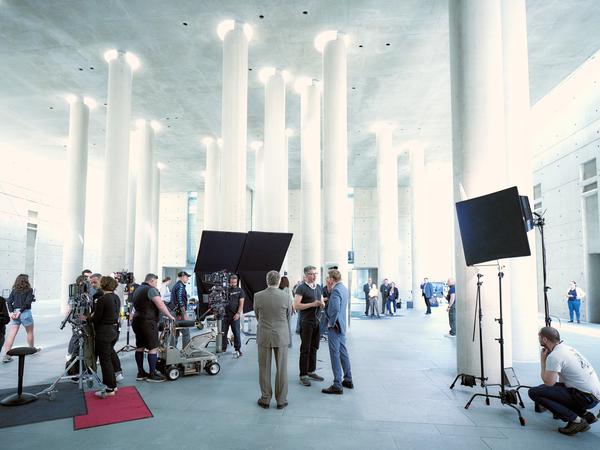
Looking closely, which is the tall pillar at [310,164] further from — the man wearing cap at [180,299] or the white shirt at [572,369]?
the white shirt at [572,369]

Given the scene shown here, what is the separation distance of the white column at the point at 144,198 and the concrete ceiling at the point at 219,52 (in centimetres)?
130

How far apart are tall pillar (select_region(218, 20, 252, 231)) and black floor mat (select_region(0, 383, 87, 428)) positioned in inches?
294

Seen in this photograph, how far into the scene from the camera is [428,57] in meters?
15.4

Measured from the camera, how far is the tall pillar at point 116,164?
14.8 m

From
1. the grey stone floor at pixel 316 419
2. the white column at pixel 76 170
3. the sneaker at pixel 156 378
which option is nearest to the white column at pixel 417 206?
the white column at pixel 76 170

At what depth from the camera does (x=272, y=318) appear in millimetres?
5000

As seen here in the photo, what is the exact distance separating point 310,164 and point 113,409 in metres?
14.5

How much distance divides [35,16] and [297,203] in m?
26.8

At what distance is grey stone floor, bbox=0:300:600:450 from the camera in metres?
3.98

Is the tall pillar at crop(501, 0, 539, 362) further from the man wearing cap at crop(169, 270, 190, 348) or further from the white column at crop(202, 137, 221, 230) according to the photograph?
the white column at crop(202, 137, 221, 230)

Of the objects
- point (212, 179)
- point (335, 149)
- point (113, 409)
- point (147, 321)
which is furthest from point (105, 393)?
point (212, 179)

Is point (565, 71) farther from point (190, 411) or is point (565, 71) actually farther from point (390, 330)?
point (190, 411)

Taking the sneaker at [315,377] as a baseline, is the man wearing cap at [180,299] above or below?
above

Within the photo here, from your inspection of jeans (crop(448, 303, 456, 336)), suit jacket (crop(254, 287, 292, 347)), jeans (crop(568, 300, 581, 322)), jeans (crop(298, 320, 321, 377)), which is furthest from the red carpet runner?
jeans (crop(568, 300, 581, 322))
